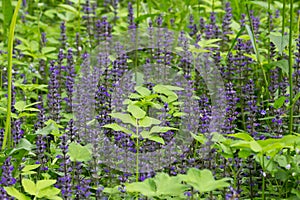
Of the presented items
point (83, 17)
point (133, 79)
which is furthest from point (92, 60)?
point (83, 17)

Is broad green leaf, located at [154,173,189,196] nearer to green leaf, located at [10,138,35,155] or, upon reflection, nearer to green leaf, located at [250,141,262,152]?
green leaf, located at [250,141,262,152]

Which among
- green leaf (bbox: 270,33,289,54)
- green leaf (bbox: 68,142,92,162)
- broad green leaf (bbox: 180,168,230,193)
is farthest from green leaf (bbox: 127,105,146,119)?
green leaf (bbox: 270,33,289,54)

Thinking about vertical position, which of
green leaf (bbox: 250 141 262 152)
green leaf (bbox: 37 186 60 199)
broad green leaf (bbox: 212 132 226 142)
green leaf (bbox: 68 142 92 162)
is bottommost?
green leaf (bbox: 37 186 60 199)

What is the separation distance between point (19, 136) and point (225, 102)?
3.75 feet

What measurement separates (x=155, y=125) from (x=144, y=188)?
95 centimetres

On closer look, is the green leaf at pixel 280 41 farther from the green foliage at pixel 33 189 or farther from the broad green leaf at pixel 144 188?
the green foliage at pixel 33 189

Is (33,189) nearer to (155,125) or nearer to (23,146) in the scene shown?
(23,146)

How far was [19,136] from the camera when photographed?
3.01 meters

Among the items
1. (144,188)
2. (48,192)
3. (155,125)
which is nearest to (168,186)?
(144,188)

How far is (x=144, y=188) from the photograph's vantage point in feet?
7.41

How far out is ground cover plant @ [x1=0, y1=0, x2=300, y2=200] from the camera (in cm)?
255

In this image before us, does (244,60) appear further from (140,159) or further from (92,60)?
(140,159)

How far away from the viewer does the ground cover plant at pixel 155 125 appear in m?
2.55

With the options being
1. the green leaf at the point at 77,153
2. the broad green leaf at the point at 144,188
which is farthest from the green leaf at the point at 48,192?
the broad green leaf at the point at 144,188
